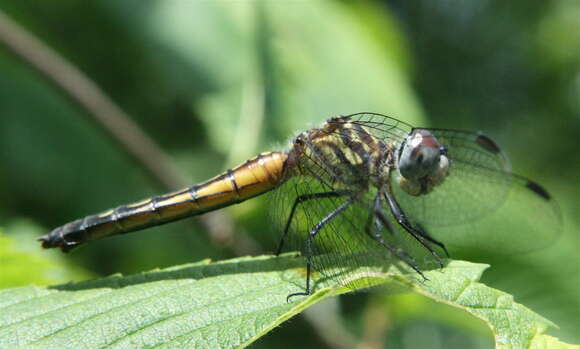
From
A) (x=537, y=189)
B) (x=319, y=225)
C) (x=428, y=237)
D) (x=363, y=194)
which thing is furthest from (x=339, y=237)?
(x=537, y=189)

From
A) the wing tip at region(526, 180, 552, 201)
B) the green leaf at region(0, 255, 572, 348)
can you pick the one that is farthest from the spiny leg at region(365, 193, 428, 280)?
the wing tip at region(526, 180, 552, 201)

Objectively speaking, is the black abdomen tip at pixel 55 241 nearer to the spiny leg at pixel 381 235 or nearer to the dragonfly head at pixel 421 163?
the spiny leg at pixel 381 235

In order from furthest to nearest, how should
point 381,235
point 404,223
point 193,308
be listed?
1. point 404,223
2. point 381,235
3. point 193,308

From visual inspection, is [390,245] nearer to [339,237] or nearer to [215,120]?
[339,237]

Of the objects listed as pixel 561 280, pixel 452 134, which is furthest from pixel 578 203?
pixel 452 134

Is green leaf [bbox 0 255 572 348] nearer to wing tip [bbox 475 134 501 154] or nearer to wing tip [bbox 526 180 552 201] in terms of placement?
wing tip [bbox 475 134 501 154]

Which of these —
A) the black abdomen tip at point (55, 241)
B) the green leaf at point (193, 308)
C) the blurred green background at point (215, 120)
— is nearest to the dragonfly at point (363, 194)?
the black abdomen tip at point (55, 241)
